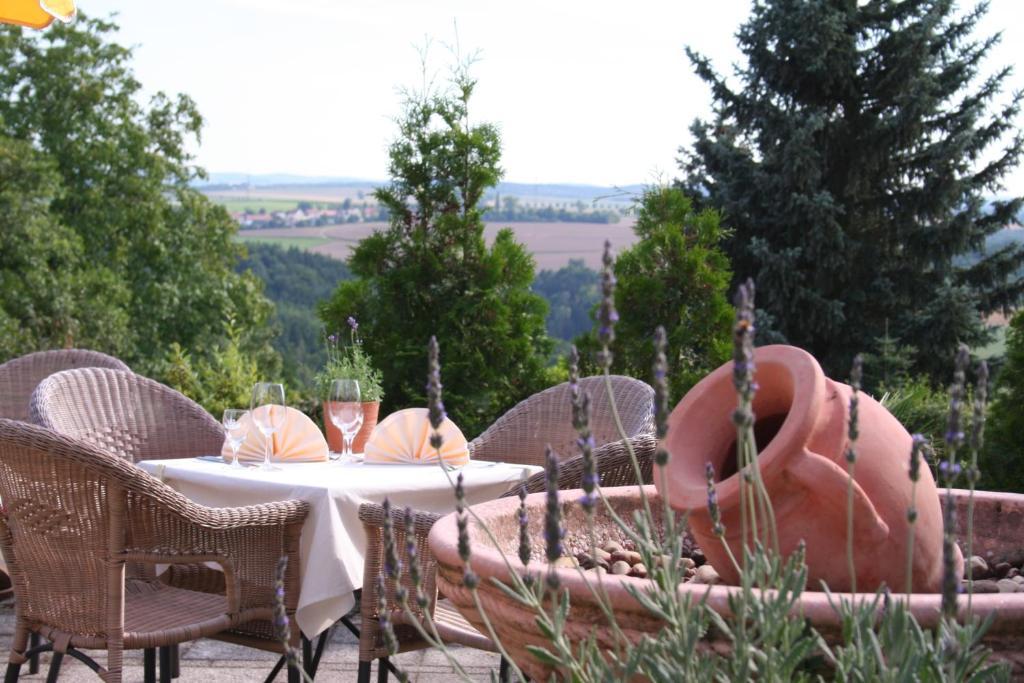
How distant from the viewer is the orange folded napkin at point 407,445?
11.0 ft

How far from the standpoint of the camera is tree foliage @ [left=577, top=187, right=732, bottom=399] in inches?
249

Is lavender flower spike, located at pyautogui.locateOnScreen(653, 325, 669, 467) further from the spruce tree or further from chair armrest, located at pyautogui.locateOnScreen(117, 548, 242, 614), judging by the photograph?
the spruce tree

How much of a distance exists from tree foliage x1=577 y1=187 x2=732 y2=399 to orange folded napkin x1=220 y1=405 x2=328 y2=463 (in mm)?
3038

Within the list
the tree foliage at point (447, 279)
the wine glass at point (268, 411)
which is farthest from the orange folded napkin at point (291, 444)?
the tree foliage at point (447, 279)

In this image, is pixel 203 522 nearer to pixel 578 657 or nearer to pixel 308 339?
pixel 578 657

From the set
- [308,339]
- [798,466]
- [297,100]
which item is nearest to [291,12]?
[297,100]

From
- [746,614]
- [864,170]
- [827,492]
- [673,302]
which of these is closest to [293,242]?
[864,170]

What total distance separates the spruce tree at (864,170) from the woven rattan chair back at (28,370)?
544 inches

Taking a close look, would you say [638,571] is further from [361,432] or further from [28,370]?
[28,370]

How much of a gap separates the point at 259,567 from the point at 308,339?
26.6 m

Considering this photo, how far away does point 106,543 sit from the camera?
2693 millimetres

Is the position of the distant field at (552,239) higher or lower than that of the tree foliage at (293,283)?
higher

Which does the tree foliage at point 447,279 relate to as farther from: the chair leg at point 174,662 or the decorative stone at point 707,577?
the decorative stone at point 707,577

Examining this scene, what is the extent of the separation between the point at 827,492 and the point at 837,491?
0.04ft
